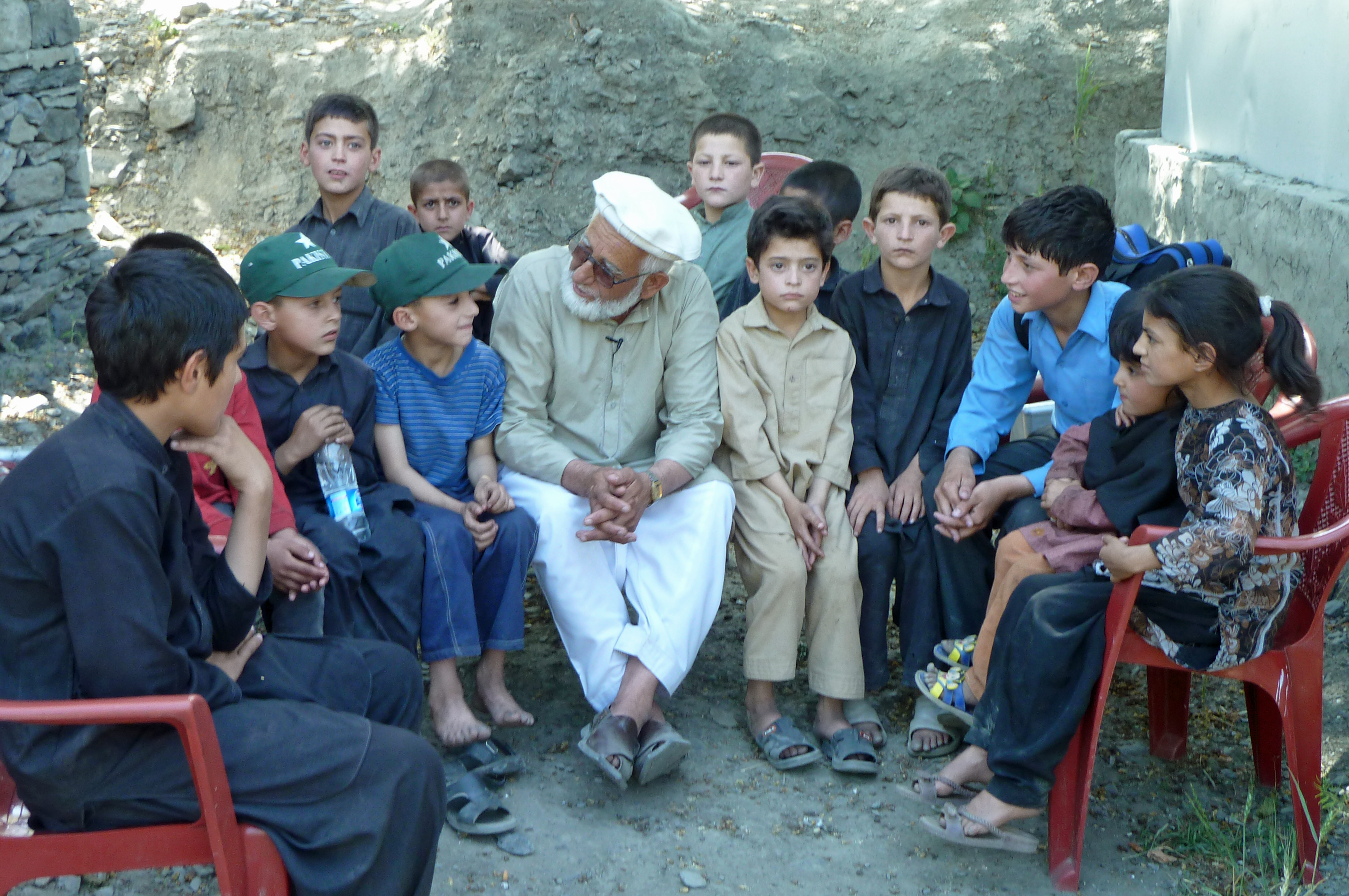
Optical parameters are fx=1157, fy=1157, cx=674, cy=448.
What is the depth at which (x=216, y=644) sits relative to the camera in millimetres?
2217

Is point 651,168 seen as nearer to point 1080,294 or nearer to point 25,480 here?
point 1080,294

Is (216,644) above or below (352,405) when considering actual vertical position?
below

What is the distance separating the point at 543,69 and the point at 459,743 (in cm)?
552

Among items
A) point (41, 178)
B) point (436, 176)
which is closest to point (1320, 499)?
point (436, 176)

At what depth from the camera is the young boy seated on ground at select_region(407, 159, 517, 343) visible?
4262mm

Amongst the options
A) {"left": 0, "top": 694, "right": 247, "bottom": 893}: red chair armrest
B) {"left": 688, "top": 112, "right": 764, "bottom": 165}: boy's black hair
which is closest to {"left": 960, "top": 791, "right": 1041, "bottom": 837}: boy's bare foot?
{"left": 0, "top": 694, "right": 247, "bottom": 893}: red chair armrest

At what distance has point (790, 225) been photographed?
10.8 ft

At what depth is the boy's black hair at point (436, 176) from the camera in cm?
426

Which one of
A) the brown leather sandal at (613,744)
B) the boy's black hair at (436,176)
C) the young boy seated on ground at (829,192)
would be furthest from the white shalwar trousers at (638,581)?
the boy's black hair at (436,176)

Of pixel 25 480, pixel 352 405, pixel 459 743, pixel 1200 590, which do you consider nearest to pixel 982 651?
pixel 1200 590

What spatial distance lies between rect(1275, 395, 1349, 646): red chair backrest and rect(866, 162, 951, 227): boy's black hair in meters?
1.17

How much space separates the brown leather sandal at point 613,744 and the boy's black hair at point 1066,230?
5.52 ft

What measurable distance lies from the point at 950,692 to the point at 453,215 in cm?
250

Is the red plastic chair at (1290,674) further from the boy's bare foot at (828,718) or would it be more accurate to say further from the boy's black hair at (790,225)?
the boy's black hair at (790,225)
